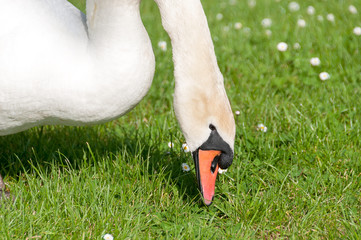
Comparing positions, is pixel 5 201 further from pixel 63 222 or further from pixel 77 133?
pixel 77 133

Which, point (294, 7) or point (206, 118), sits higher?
point (294, 7)

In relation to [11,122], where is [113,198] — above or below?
below

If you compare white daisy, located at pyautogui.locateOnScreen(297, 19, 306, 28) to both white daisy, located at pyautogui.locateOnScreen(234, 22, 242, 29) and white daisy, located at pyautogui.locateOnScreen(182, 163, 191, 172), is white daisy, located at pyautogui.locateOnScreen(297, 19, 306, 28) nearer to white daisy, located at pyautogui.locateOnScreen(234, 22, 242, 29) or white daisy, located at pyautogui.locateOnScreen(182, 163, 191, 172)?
white daisy, located at pyautogui.locateOnScreen(234, 22, 242, 29)

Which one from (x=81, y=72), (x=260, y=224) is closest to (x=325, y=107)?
(x=260, y=224)

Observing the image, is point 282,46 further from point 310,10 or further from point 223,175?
point 223,175

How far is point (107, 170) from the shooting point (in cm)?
381

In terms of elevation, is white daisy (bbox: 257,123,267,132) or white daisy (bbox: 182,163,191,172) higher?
white daisy (bbox: 257,123,267,132)

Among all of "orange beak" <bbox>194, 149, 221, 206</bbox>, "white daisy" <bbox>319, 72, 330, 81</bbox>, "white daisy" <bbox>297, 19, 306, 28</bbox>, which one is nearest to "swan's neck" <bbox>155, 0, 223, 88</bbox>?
"orange beak" <bbox>194, 149, 221, 206</bbox>

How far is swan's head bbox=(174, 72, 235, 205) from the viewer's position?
2.95 metres

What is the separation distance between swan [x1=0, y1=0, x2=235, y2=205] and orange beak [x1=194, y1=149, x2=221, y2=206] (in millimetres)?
19

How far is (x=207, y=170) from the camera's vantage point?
124 inches

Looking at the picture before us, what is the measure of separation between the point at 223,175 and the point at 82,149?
1089 millimetres

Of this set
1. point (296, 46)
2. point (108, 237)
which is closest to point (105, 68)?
point (108, 237)

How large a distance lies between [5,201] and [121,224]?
0.75 meters
